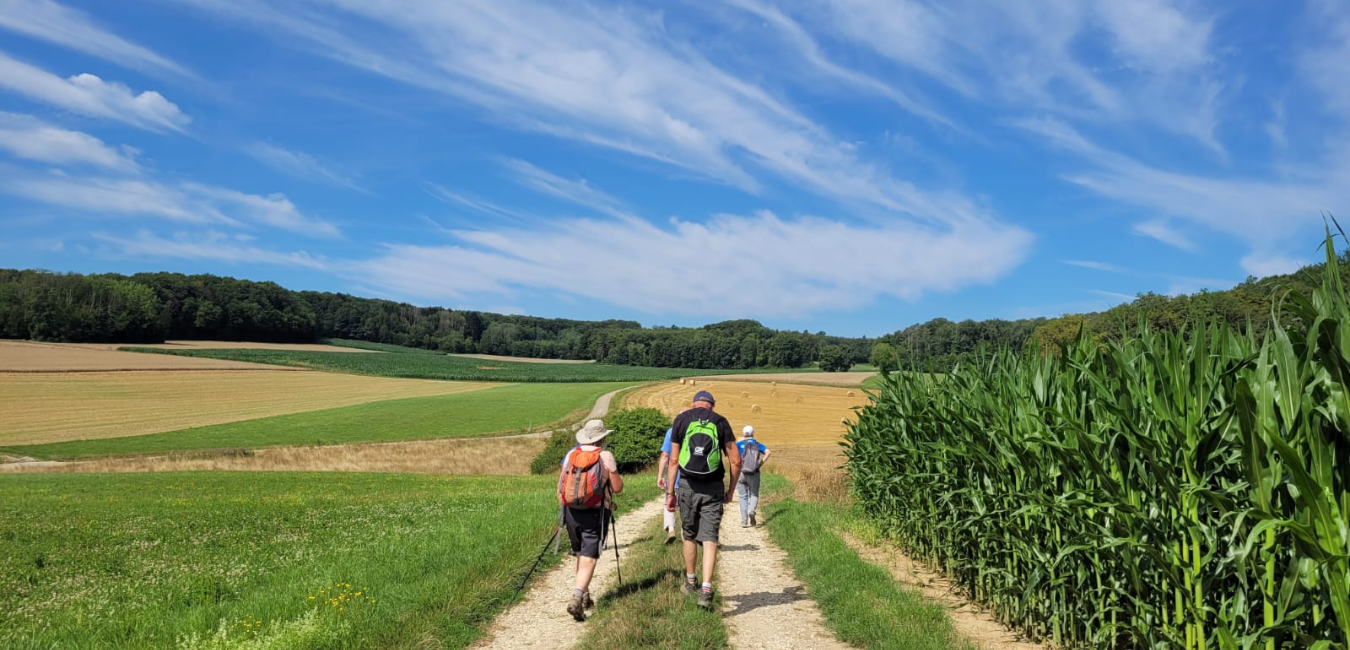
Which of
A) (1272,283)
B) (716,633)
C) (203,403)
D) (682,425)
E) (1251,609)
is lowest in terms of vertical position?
(203,403)

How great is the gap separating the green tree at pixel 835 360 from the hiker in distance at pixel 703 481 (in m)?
125

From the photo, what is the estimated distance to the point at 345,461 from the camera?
1484 inches

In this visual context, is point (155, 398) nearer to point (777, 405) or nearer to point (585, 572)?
point (777, 405)

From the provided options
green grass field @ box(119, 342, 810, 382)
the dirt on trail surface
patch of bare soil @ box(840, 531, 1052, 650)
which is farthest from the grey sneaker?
green grass field @ box(119, 342, 810, 382)

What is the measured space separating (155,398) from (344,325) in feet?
322

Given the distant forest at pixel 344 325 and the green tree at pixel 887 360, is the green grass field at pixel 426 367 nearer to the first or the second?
the distant forest at pixel 344 325

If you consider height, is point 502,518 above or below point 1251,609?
below

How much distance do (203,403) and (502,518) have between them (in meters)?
57.0

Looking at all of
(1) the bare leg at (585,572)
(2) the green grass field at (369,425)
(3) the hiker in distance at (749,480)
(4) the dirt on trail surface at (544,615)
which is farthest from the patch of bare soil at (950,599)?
(2) the green grass field at (369,425)

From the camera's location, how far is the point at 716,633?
6.56 meters

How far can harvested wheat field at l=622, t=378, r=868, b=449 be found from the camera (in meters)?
51.6

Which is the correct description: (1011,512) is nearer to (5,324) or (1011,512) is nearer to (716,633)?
(716,633)

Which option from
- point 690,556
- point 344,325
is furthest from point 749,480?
point 344,325

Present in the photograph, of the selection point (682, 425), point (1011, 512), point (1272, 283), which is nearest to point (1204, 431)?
point (1272, 283)
